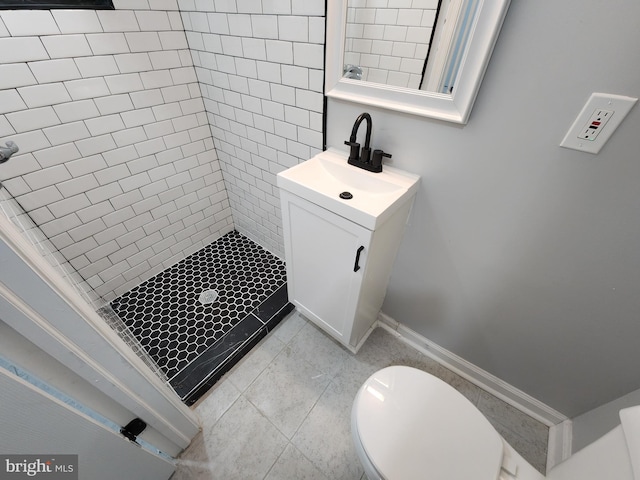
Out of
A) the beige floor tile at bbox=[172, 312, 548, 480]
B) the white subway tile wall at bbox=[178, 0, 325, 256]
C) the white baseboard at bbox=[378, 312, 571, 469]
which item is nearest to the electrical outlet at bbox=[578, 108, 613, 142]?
the white subway tile wall at bbox=[178, 0, 325, 256]

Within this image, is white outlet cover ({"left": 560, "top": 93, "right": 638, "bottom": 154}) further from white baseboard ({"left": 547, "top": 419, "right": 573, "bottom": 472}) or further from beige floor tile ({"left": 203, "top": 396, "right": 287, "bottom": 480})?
beige floor tile ({"left": 203, "top": 396, "right": 287, "bottom": 480})

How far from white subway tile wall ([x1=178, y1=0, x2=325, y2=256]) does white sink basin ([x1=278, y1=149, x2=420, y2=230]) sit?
0.19m

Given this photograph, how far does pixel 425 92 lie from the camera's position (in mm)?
842

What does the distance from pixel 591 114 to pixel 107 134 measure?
189cm

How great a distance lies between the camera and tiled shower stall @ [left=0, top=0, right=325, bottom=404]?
105cm

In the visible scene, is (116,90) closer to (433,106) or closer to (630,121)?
(433,106)

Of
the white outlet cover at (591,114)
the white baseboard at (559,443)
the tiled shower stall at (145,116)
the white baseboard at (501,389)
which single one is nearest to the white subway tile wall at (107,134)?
the tiled shower stall at (145,116)

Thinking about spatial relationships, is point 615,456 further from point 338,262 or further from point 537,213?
point 338,262

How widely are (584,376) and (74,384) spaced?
1.65 meters

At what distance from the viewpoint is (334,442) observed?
1132mm

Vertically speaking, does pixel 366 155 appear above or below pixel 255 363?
above

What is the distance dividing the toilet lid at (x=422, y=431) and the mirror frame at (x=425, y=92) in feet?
2.90

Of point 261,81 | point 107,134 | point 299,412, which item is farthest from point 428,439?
point 107,134

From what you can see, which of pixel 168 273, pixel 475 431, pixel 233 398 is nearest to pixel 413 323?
pixel 475 431
